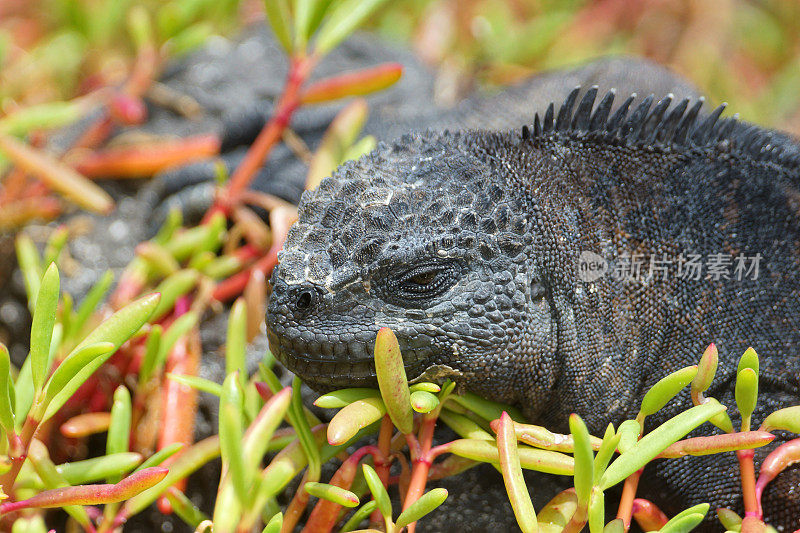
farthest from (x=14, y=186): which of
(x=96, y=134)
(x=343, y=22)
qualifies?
(x=343, y=22)

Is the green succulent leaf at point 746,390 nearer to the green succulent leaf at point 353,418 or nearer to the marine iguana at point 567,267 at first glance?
the marine iguana at point 567,267

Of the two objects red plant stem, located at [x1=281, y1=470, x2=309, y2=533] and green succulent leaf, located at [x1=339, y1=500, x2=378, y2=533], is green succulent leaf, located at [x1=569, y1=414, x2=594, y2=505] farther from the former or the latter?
red plant stem, located at [x1=281, y1=470, x2=309, y2=533]

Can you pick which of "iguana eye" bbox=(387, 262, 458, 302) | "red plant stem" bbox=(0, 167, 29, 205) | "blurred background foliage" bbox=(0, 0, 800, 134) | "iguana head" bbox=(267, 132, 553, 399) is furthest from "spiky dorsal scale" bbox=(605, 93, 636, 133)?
"red plant stem" bbox=(0, 167, 29, 205)

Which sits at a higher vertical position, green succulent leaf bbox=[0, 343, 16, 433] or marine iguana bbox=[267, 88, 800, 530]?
marine iguana bbox=[267, 88, 800, 530]

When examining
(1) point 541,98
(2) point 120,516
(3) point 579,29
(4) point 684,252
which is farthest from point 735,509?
(3) point 579,29

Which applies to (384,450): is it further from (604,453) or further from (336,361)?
(604,453)

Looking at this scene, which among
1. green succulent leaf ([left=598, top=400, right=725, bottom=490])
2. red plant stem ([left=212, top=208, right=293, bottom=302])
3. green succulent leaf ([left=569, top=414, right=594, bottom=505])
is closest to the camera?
green succulent leaf ([left=569, top=414, right=594, bottom=505])
